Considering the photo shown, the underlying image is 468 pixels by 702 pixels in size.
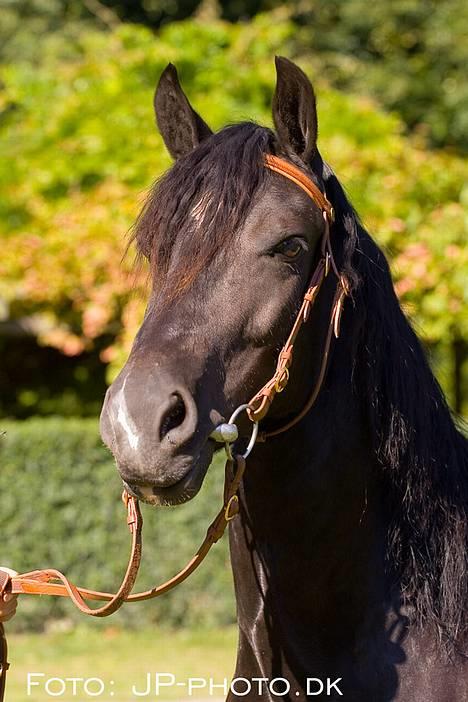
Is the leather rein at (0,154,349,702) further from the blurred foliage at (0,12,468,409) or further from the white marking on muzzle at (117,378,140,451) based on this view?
the blurred foliage at (0,12,468,409)

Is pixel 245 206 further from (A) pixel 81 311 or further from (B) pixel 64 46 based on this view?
(B) pixel 64 46

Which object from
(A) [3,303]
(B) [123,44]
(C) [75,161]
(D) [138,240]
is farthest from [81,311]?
(D) [138,240]

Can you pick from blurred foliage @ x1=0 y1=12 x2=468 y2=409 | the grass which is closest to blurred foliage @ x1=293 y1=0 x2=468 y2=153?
blurred foliage @ x1=0 y1=12 x2=468 y2=409

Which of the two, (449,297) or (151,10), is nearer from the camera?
(449,297)

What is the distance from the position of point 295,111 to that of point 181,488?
3.48 feet

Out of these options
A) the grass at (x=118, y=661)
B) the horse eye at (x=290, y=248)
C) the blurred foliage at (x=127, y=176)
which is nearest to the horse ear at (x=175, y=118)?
the horse eye at (x=290, y=248)

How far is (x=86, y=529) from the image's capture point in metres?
8.92

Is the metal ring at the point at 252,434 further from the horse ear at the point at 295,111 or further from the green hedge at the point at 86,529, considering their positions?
the green hedge at the point at 86,529

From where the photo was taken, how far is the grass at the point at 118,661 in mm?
7316

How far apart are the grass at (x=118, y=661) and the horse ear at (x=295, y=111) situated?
5121 mm

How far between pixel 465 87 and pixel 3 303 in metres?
10.3

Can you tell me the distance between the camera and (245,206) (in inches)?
95.1

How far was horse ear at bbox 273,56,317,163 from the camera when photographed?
247 cm

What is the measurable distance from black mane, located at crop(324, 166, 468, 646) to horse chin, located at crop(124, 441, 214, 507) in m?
0.61
